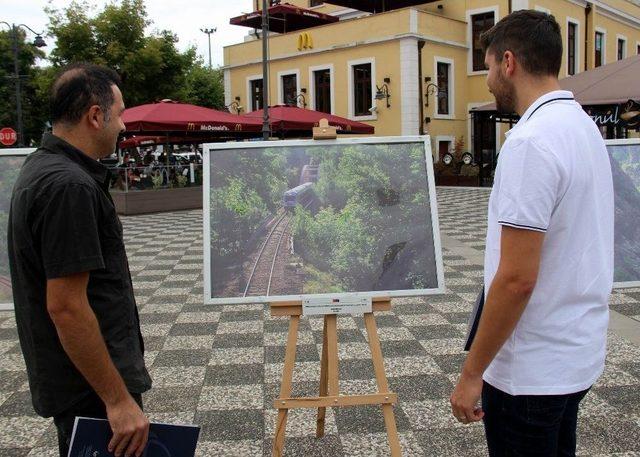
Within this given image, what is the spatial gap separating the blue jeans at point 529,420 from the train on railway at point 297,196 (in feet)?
4.86

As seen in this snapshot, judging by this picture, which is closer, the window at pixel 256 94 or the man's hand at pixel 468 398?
the man's hand at pixel 468 398

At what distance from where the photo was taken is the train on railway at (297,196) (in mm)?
3027

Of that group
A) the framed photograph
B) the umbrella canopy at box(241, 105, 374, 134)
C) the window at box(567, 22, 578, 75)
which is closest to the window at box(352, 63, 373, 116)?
the umbrella canopy at box(241, 105, 374, 134)

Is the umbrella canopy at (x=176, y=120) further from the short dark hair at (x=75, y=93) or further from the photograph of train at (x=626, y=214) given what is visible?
the short dark hair at (x=75, y=93)

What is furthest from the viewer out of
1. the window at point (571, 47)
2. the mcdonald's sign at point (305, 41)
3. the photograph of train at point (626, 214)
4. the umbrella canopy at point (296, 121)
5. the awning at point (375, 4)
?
the awning at point (375, 4)

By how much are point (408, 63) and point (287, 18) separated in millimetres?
9766

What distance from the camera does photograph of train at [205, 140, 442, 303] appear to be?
2.99 metres

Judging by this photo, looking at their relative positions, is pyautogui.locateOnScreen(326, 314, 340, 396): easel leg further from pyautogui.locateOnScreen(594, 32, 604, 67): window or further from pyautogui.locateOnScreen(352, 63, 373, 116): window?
pyautogui.locateOnScreen(594, 32, 604, 67): window

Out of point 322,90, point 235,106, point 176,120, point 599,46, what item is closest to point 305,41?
point 322,90

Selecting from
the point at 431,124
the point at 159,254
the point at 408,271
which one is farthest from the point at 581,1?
the point at 408,271

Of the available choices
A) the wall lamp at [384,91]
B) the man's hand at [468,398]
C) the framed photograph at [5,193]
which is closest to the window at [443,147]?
the wall lamp at [384,91]

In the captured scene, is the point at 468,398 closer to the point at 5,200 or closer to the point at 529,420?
the point at 529,420

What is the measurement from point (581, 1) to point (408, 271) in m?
30.7

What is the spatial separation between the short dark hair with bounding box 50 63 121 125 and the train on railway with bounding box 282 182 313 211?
1337 mm
